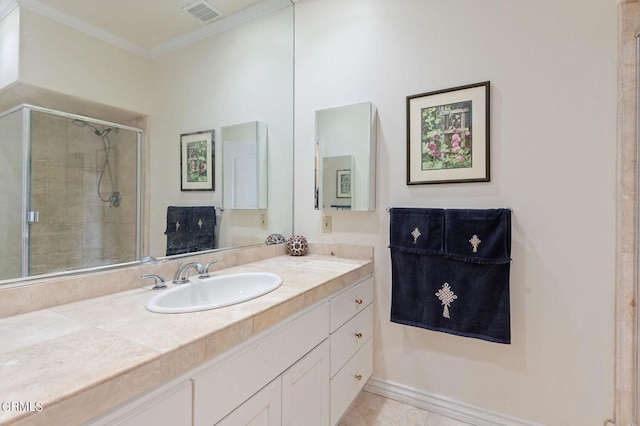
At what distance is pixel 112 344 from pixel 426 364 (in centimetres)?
165

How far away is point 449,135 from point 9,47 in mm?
1892

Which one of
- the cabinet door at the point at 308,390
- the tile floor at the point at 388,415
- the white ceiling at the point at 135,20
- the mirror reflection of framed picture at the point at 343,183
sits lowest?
the tile floor at the point at 388,415

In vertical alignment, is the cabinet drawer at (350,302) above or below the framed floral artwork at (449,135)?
below

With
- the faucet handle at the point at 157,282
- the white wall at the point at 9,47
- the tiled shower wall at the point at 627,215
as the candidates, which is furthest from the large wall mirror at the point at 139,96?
the tiled shower wall at the point at 627,215

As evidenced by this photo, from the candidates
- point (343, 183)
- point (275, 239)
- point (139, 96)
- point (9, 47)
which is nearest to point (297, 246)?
point (275, 239)

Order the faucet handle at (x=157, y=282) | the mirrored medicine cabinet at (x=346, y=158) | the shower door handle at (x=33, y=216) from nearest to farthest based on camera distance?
the shower door handle at (x=33, y=216), the faucet handle at (x=157, y=282), the mirrored medicine cabinet at (x=346, y=158)

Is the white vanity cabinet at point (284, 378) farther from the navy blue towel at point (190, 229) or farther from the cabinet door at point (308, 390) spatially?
the navy blue towel at point (190, 229)

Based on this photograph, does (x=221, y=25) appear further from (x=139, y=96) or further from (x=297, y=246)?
(x=297, y=246)

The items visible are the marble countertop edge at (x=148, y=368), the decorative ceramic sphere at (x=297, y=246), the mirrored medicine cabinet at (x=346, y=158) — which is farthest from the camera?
the decorative ceramic sphere at (x=297, y=246)

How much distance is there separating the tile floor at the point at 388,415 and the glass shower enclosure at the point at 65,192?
4.92ft

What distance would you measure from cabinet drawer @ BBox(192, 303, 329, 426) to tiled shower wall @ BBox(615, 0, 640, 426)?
1.35 metres

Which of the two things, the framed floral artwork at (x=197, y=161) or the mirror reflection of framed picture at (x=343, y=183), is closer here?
the framed floral artwork at (x=197, y=161)

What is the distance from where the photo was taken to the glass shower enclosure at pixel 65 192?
1017 mm

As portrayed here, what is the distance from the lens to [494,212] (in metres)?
1.53
